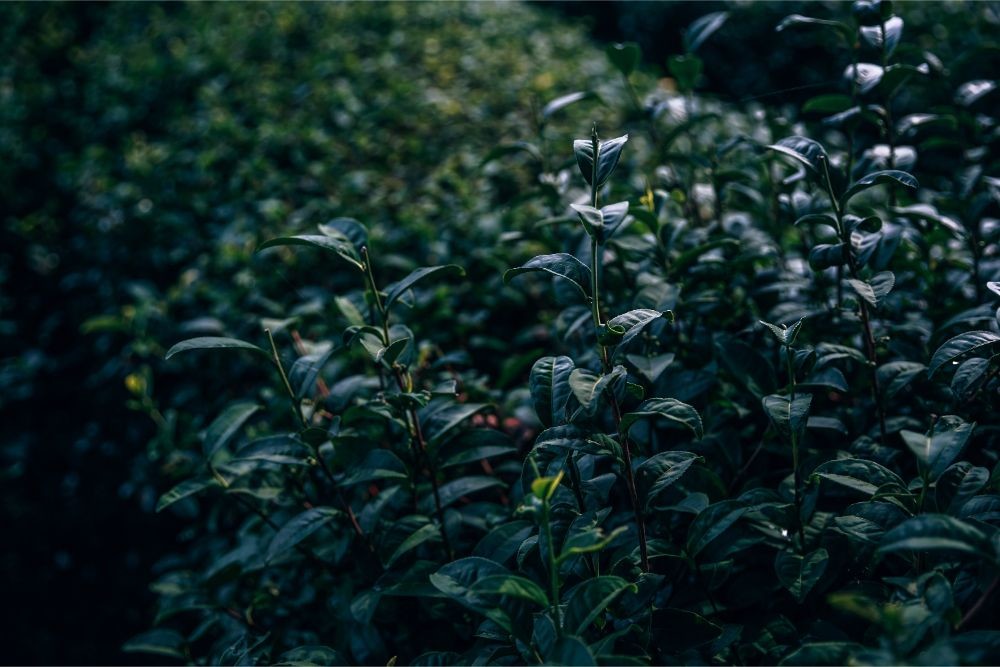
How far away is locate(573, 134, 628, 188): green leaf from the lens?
1.23m

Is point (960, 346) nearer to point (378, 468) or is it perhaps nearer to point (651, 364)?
point (651, 364)

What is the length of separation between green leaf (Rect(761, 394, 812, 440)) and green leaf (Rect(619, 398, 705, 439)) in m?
0.16

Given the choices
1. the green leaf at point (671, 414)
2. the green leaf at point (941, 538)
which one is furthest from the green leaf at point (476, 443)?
the green leaf at point (941, 538)

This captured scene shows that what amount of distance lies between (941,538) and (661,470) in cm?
45

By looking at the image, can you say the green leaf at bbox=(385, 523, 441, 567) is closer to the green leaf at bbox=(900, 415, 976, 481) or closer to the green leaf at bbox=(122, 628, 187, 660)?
the green leaf at bbox=(122, 628, 187, 660)

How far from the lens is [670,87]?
520cm

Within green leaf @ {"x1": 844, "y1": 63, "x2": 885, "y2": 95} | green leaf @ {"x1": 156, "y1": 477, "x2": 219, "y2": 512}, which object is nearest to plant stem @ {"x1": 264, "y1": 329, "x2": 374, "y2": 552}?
green leaf @ {"x1": 156, "y1": 477, "x2": 219, "y2": 512}

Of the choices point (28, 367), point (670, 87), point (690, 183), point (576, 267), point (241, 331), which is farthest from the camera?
point (670, 87)

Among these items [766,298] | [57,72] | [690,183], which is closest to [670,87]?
[690,183]

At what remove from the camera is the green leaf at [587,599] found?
3.56ft

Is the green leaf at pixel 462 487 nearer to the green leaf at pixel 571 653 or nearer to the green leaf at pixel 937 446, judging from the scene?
the green leaf at pixel 571 653

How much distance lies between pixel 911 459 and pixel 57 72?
6.65 metres

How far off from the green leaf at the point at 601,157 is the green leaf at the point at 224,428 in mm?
933

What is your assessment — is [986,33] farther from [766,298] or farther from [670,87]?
[766,298]
